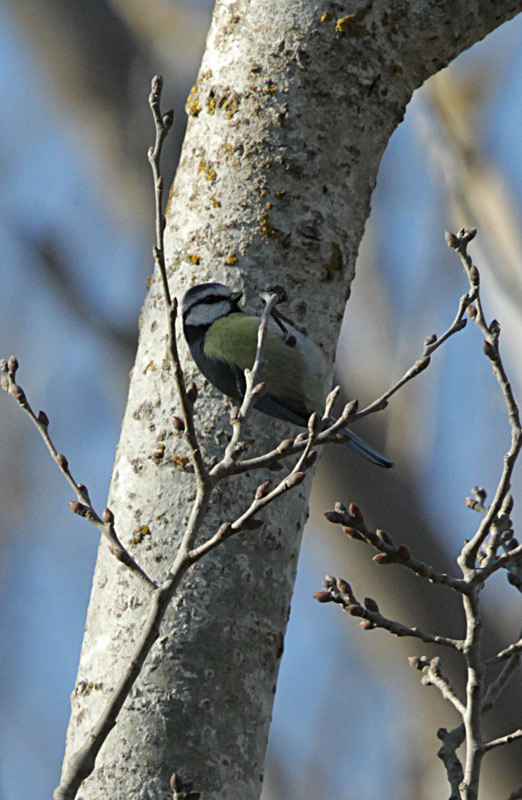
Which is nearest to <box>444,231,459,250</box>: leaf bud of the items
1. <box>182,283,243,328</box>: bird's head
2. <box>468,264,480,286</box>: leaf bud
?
<box>468,264,480,286</box>: leaf bud

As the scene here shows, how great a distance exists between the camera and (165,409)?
158 centimetres

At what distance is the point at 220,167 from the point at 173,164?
7.81 feet

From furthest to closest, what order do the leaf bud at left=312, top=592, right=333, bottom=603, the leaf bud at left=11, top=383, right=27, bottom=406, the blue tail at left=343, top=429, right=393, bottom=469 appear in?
1. the blue tail at left=343, top=429, right=393, bottom=469
2. the leaf bud at left=312, top=592, right=333, bottom=603
3. the leaf bud at left=11, top=383, right=27, bottom=406

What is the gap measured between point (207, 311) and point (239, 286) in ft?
0.23

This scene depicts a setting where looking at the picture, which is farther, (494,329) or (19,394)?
(494,329)

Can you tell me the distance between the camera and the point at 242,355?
1.70m

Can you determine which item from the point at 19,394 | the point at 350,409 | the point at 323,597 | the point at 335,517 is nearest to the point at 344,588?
the point at 323,597

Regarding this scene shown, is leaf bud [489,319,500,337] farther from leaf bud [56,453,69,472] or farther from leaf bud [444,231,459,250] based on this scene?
leaf bud [56,453,69,472]

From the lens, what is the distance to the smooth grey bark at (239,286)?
1.38m

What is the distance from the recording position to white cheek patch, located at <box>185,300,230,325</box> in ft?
5.29

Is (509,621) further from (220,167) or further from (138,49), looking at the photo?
(138,49)

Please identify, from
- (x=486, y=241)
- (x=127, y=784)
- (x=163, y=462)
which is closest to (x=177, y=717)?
(x=127, y=784)

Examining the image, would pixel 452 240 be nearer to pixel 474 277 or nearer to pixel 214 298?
pixel 474 277

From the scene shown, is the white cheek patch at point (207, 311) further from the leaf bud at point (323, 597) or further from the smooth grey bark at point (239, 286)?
the leaf bud at point (323, 597)
